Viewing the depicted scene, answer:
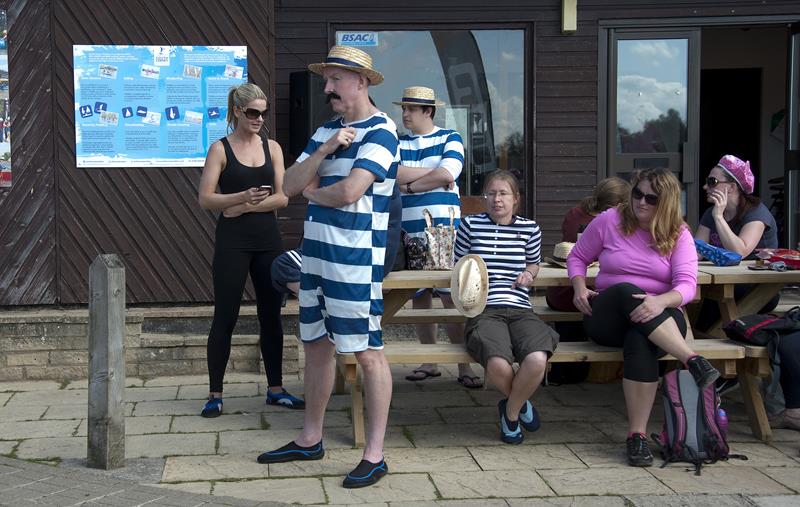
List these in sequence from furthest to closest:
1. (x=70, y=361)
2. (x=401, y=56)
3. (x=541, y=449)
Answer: (x=401, y=56)
(x=70, y=361)
(x=541, y=449)

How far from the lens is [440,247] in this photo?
563 cm

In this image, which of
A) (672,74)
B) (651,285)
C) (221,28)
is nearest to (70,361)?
(221,28)

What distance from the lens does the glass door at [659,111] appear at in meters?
8.47

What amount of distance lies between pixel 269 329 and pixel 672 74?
436cm

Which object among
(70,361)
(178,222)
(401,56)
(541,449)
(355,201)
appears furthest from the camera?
(401,56)

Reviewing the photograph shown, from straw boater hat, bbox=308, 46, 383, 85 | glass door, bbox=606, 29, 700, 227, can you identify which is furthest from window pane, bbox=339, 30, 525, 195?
straw boater hat, bbox=308, 46, 383, 85

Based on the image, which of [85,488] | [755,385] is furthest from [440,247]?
[85,488]

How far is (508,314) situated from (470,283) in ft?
1.25

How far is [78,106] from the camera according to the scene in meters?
7.41

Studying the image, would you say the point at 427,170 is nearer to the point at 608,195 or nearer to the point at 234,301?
the point at 608,195

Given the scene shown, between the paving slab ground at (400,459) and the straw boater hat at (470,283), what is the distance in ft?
2.31

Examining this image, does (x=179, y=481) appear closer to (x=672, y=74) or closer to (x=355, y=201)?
(x=355, y=201)

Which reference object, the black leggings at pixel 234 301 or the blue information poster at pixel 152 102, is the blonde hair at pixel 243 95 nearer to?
the black leggings at pixel 234 301

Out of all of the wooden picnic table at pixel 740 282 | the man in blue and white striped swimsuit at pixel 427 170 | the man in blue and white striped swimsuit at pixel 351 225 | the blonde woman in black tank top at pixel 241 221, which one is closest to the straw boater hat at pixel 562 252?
the man in blue and white striped swimsuit at pixel 427 170
